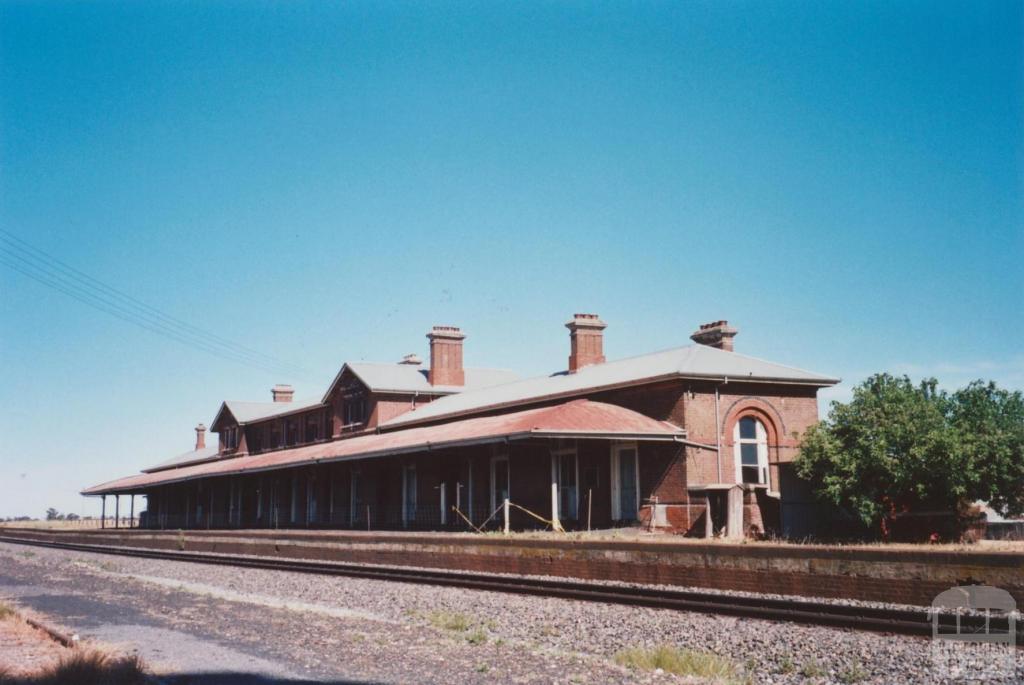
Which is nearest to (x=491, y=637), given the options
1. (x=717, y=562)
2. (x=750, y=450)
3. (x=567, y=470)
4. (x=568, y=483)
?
(x=717, y=562)

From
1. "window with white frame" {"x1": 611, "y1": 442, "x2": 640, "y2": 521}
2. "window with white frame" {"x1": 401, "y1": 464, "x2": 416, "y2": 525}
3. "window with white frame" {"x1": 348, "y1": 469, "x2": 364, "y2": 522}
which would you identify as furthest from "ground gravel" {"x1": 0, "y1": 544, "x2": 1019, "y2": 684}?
"window with white frame" {"x1": 348, "y1": 469, "x2": 364, "y2": 522}

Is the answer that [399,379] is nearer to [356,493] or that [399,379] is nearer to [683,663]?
[356,493]

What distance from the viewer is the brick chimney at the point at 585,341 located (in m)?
30.5

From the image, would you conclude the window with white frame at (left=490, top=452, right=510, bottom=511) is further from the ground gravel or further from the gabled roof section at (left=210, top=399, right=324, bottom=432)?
the gabled roof section at (left=210, top=399, right=324, bottom=432)

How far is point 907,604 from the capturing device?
10883 millimetres

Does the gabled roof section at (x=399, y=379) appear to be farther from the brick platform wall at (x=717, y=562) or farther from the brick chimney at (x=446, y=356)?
the brick platform wall at (x=717, y=562)

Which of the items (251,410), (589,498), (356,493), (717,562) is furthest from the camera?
(251,410)

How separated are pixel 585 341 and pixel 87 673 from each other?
23924 millimetres

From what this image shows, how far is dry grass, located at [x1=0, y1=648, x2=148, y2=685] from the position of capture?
24.1ft

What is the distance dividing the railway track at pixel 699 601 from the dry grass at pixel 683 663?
1.83 m

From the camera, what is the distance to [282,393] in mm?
Answer: 54719

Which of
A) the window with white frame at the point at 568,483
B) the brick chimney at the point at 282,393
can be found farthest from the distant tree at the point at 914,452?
the brick chimney at the point at 282,393

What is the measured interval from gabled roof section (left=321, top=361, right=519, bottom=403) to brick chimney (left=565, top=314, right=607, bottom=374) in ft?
24.1

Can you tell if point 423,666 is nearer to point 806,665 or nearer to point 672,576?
point 806,665
